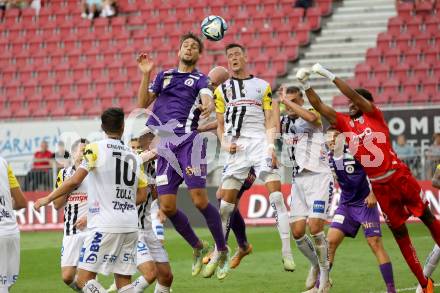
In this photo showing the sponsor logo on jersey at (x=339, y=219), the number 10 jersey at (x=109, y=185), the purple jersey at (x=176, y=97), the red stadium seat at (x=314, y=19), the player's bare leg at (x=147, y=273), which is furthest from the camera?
the red stadium seat at (x=314, y=19)

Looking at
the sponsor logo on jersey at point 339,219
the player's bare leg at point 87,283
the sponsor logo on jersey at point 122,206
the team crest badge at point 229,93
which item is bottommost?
the player's bare leg at point 87,283

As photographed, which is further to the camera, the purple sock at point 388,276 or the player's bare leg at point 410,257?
the purple sock at point 388,276

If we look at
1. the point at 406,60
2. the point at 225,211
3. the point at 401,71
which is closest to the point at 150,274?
the point at 225,211

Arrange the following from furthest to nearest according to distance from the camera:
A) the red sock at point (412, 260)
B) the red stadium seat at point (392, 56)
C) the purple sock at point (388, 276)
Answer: the red stadium seat at point (392, 56) → the purple sock at point (388, 276) → the red sock at point (412, 260)

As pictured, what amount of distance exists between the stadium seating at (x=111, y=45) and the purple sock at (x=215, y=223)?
1522 cm

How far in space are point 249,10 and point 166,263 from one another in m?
19.0

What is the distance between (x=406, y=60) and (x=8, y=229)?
18.7 metres

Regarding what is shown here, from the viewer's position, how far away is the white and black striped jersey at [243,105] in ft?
40.2

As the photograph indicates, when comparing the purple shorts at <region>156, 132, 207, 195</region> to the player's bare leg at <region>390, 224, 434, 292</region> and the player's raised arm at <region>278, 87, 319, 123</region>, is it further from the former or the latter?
the player's bare leg at <region>390, 224, 434, 292</region>

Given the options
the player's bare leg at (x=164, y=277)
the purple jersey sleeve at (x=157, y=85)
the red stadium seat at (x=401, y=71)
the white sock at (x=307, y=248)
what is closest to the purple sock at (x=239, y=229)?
the white sock at (x=307, y=248)

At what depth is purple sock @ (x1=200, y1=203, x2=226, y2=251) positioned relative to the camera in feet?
39.4

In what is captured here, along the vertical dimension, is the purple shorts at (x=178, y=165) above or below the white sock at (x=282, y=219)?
above

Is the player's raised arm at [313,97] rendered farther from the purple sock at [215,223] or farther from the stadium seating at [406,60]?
the stadium seating at [406,60]

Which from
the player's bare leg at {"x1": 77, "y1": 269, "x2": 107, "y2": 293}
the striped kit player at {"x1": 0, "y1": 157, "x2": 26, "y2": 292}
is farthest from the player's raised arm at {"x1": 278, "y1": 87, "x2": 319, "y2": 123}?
the striped kit player at {"x1": 0, "y1": 157, "x2": 26, "y2": 292}
